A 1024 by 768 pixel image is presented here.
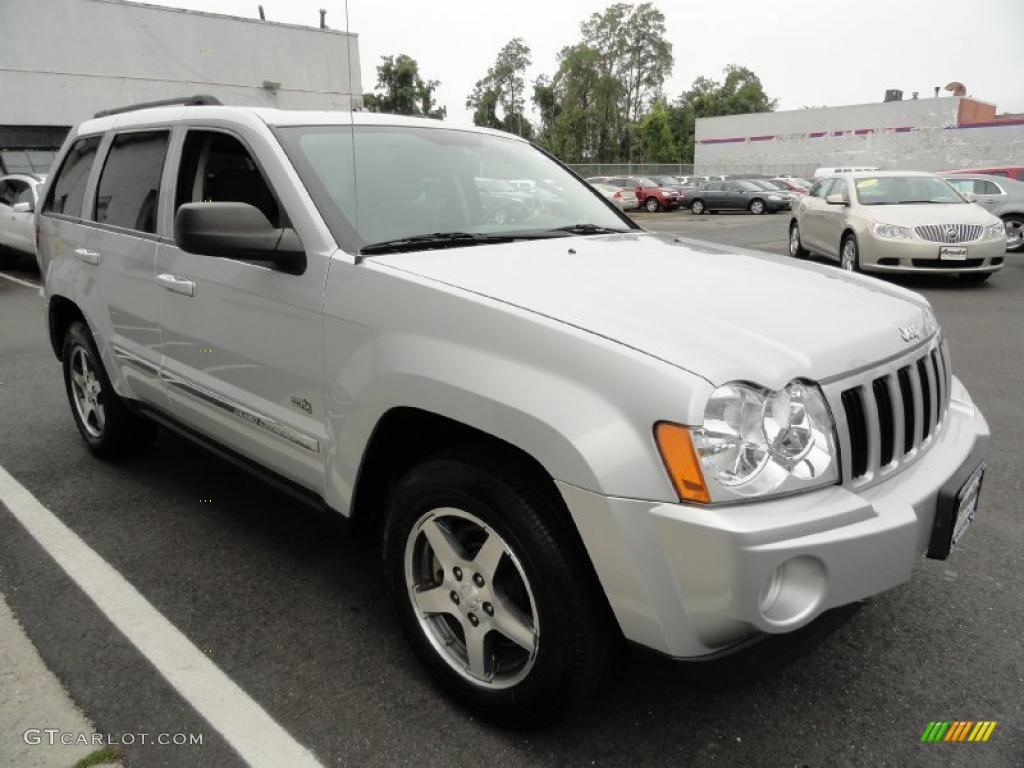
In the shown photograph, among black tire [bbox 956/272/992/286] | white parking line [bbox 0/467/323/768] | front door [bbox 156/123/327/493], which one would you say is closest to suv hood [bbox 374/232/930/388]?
front door [bbox 156/123/327/493]

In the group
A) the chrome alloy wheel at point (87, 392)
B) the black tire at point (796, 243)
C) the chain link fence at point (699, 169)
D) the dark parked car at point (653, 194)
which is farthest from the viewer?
the chain link fence at point (699, 169)

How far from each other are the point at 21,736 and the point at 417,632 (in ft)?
3.71

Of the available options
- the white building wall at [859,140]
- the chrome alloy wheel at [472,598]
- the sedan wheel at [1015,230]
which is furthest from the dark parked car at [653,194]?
the chrome alloy wheel at [472,598]

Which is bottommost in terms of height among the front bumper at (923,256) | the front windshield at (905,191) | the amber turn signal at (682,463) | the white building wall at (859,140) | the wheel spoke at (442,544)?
the wheel spoke at (442,544)

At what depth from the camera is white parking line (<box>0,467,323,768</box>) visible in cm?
216

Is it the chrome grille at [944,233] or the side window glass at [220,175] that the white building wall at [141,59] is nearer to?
the chrome grille at [944,233]

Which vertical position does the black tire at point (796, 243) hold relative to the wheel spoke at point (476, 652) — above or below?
above

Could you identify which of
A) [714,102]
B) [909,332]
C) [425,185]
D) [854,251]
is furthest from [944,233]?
[714,102]

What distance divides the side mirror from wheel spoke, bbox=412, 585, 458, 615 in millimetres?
1090

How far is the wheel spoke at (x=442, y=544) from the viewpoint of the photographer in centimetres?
220

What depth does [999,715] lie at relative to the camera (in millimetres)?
2252

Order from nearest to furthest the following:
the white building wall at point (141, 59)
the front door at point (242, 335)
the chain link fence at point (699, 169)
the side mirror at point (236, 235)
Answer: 1. the side mirror at point (236, 235)
2. the front door at point (242, 335)
3. the white building wall at point (141, 59)
4. the chain link fence at point (699, 169)

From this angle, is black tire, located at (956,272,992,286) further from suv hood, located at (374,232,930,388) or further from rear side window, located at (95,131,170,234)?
rear side window, located at (95,131,170,234)

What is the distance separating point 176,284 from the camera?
122 inches
